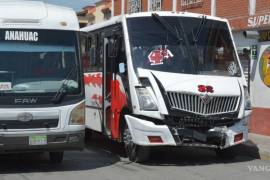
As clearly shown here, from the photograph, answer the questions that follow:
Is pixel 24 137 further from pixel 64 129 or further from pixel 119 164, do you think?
pixel 119 164

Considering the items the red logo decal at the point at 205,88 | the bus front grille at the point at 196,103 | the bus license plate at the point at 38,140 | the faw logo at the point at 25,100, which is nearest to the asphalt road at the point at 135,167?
the bus license plate at the point at 38,140

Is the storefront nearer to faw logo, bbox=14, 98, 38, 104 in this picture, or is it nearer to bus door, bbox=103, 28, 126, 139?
bus door, bbox=103, 28, 126, 139

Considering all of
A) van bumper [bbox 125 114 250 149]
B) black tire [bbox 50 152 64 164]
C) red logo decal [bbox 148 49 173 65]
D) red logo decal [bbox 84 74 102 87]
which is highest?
red logo decal [bbox 148 49 173 65]

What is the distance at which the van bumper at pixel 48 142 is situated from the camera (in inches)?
376

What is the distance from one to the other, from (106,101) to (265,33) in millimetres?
5180

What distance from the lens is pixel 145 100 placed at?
10.5 m

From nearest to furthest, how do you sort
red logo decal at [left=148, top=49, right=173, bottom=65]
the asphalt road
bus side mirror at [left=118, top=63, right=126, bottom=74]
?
the asphalt road, red logo decal at [left=148, top=49, right=173, bottom=65], bus side mirror at [left=118, top=63, right=126, bottom=74]

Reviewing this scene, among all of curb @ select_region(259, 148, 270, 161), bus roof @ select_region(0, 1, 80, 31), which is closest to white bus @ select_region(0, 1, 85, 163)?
bus roof @ select_region(0, 1, 80, 31)

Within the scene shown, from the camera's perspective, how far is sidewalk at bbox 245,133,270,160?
12.2 meters

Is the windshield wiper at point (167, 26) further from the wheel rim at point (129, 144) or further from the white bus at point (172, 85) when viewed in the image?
the wheel rim at point (129, 144)

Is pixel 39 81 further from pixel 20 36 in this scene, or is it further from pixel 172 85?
pixel 172 85

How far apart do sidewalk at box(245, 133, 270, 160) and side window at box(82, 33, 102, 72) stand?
146 inches

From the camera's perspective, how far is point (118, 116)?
11602mm

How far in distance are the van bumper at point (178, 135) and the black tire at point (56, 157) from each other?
136 cm
